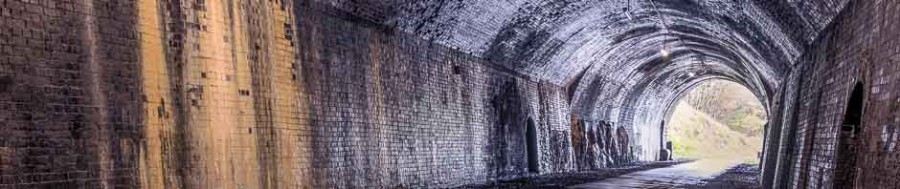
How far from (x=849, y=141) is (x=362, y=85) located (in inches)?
282

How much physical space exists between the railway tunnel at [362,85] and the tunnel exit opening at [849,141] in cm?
2

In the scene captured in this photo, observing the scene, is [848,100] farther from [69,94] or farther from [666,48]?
[666,48]

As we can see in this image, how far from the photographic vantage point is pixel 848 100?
1006 centimetres

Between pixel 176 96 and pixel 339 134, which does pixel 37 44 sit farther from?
pixel 339 134

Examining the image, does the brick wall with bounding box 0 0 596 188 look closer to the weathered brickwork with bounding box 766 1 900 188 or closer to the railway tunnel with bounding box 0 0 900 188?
the railway tunnel with bounding box 0 0 900 188

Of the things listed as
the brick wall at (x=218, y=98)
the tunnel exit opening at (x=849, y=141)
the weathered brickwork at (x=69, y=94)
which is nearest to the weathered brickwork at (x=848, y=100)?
the tunnel exit opening at (x=849, y=141)

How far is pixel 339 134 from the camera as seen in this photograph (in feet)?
43.8

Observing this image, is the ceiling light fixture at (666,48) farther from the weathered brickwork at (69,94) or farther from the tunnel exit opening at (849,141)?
the weathered brickwork at (69,94)

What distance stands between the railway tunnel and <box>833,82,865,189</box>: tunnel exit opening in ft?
0.06

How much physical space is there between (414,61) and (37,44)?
868 cm

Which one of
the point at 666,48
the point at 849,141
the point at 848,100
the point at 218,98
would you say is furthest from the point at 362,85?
the point at 666,48

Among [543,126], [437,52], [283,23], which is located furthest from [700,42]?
[283,23]

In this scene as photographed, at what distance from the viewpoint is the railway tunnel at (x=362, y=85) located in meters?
8.38

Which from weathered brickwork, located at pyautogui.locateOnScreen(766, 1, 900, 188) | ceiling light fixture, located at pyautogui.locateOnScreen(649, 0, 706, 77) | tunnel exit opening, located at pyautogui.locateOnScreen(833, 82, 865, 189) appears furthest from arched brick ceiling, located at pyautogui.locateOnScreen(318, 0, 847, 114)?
tunnel exit opening, located at pyautogui.locateOnScreen(833, 82, 865, 189)
